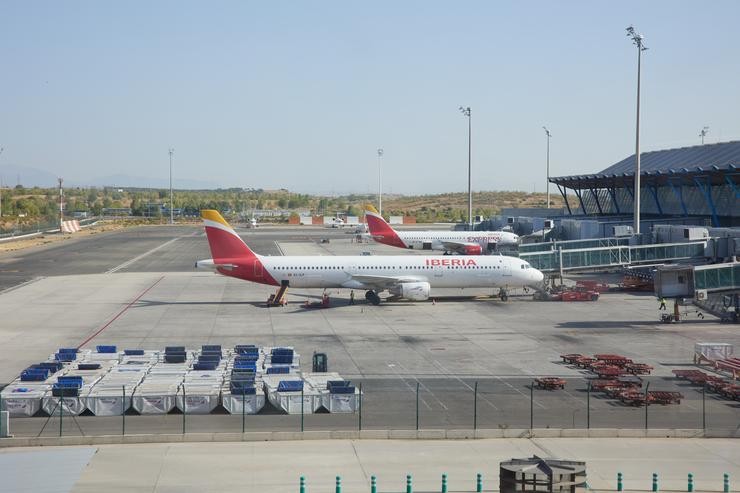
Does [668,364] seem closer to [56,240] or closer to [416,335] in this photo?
[416,335]

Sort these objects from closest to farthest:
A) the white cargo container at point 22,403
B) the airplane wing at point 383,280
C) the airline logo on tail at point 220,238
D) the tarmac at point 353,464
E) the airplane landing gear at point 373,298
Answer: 1. the tarmac at point 353,464
2. the white cargo container at point 22,403
3. the airline logo on tail at point 220,238
4. the airplane wing at point 383,280
5. the airplane landing gear at point 373,298

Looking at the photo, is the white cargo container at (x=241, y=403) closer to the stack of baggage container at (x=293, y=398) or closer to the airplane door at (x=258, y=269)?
the stack of baggage container at (x=293, y=398)

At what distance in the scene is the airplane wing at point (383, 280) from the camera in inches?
2633

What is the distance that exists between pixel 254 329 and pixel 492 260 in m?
22.2

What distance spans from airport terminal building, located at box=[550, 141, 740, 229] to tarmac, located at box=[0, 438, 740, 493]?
61.4 meters

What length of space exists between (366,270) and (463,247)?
48.4 metres

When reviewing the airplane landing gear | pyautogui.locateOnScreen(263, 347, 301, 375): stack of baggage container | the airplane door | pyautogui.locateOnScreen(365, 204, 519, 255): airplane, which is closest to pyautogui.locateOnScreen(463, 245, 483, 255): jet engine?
pyautogui.locateOnScreen(365, 204, 519, 255): airplane

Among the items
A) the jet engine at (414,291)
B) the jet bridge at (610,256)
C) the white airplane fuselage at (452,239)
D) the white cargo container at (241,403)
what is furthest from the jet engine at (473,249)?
the white cargo container at (241,403)

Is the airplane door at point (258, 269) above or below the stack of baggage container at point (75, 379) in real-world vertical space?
above

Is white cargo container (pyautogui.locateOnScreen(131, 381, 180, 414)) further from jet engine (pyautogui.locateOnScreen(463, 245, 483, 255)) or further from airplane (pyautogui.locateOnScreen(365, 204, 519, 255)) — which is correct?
airplane (pyautogui.locateOnScreen(365, 204, 519, 255))

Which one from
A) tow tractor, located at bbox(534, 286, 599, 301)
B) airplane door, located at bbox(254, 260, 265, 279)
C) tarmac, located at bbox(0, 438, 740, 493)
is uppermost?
airplane door, located at bbox(254, 260, 265, 279)

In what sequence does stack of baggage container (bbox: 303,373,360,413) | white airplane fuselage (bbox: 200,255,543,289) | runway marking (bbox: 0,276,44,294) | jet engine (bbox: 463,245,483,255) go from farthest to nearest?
jet engine (bbox: 463,245,483,255) → runway marking (bbox: 0,276,44,294) → white airplane fuselage (bbox: 200,255,543,289) → stack of baggage container (bbox: 303,373,360,413)

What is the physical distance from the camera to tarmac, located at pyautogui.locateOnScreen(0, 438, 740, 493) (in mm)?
25547

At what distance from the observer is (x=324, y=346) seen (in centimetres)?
4969
